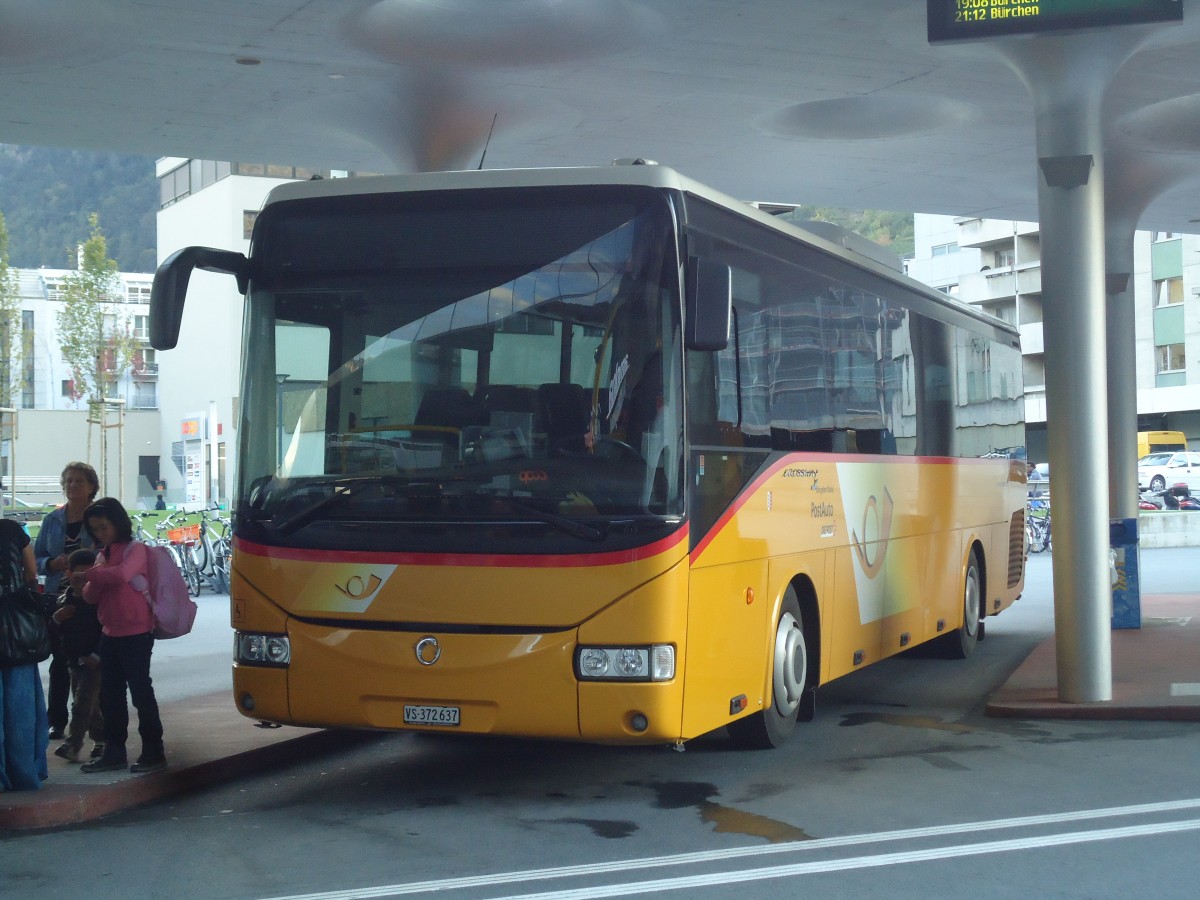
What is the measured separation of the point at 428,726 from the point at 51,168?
5581 inches

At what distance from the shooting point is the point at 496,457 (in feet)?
24.9

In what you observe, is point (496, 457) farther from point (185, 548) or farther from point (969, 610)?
point (185, 548)

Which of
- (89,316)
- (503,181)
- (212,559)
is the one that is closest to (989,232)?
(89,316)

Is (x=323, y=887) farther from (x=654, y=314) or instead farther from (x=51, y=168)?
(x=51, y=168)

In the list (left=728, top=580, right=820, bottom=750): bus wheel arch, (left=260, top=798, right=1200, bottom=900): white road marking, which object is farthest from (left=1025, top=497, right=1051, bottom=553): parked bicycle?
(left=260, top=798, right=1200, bottom=900): white road marking

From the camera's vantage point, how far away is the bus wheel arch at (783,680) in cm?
927

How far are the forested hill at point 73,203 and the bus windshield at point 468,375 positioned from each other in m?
121

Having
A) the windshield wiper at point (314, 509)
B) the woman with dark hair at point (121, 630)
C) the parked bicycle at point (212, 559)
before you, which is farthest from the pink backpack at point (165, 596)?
the parked bicycle at point (212, 559)

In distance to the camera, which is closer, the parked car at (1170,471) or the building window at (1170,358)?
the parked car at (1170,471)

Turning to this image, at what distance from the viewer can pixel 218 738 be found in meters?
9.83

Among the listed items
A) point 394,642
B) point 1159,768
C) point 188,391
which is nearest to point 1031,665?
point 1159,768

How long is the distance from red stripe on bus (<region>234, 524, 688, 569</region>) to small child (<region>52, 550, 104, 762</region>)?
185 centimetres

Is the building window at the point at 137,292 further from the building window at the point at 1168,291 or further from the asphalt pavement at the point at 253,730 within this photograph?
the asphalt pavement at the point at 253,730

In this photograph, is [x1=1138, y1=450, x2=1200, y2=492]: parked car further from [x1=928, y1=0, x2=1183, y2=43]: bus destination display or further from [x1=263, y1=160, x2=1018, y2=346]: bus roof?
[x1=263, y1=160, x2=1018, y2=346]: bus roof
